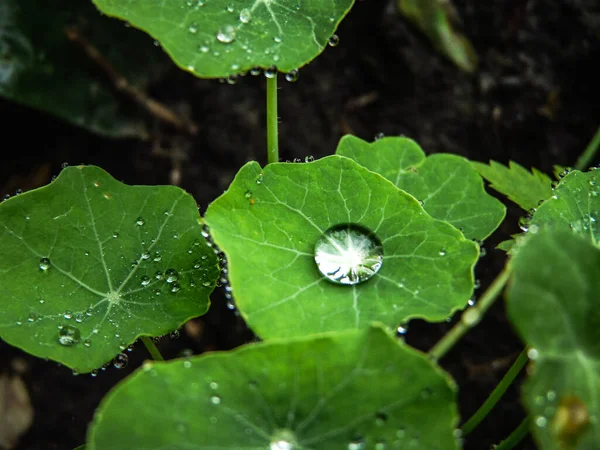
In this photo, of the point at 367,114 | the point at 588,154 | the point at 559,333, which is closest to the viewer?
the point at 559,333

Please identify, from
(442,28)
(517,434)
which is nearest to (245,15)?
(517,434)

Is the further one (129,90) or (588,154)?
(129,90)

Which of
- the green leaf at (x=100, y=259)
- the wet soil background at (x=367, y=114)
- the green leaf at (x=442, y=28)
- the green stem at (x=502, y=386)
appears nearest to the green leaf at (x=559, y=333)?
the green stem at (x=502, y=386)

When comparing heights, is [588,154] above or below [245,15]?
below

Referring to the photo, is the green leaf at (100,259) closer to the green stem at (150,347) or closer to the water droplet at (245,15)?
the green stem at (150,347)

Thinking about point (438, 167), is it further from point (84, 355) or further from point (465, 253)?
point (84, 355)

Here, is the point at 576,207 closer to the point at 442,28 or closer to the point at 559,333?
the point at 559,333

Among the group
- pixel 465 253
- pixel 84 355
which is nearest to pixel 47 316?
pixel 84 355

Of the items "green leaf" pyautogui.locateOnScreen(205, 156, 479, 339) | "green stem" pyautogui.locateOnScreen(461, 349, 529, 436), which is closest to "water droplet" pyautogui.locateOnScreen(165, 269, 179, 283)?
"green leaf" pyautogui.locateOnScreen(205, 156, 479, 339)
